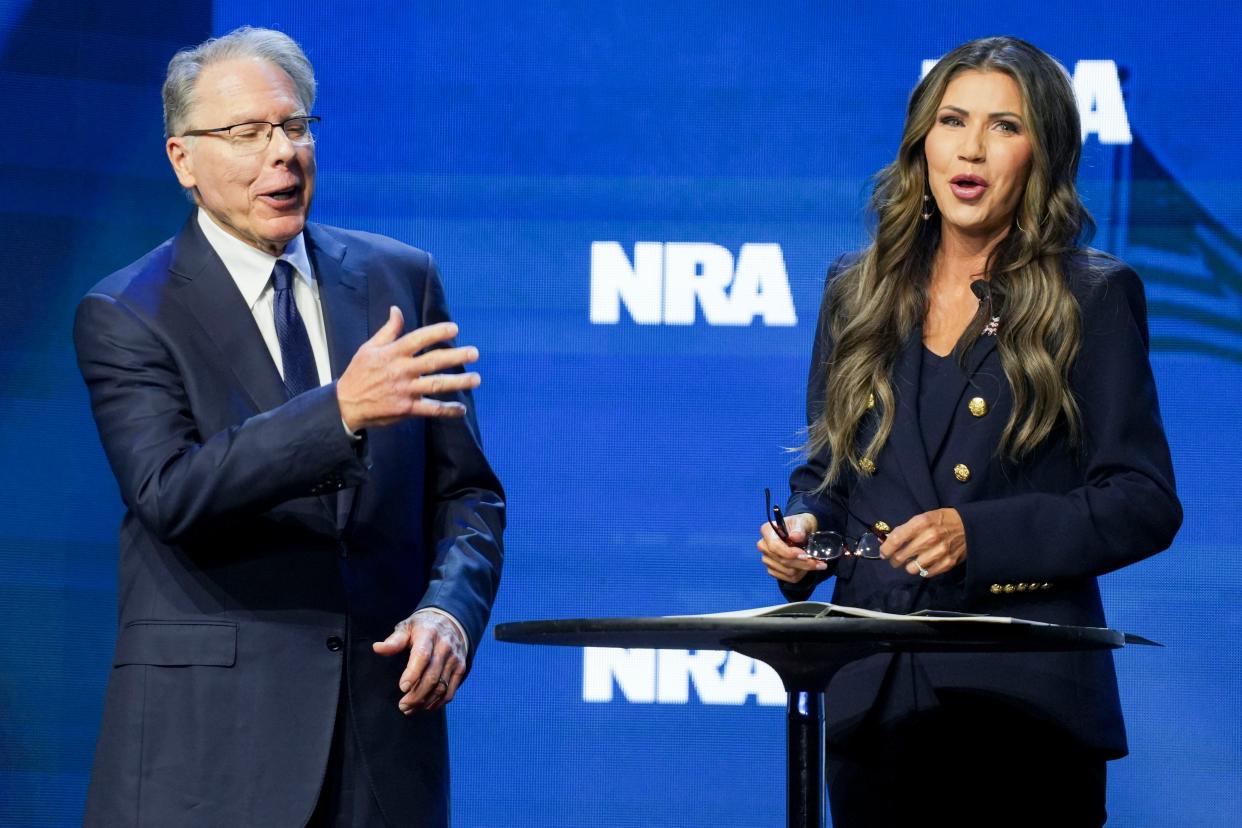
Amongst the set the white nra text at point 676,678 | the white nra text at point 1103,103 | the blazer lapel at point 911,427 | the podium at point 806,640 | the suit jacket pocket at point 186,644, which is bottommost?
the podium at point 806,640

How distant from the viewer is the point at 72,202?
4051 millimetres

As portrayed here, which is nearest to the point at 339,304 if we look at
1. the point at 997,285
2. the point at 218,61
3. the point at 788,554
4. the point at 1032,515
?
the point at 218,61

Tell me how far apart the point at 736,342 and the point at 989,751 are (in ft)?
6.30

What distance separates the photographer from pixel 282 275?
2.60 meters

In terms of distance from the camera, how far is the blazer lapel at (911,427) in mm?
2363

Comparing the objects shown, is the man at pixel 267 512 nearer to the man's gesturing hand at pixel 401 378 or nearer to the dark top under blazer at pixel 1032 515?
the man's gesturing hand at pixel 401 378

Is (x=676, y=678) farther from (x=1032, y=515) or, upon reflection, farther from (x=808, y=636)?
(x=808, y=636)

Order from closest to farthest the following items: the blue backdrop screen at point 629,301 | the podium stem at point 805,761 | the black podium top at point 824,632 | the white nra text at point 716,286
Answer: the black podium top at point 824,632 < the podium stem at point 805,761 < the blue backdrop screen at point 629,301 < the white nra text at point 716,286

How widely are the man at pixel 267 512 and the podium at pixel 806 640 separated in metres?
0.46

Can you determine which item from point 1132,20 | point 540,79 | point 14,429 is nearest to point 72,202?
point 14,429

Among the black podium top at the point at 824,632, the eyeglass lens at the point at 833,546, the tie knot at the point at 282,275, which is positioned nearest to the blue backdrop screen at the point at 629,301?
the tie knot at the point at 282,275

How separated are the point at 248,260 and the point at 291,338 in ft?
0.54

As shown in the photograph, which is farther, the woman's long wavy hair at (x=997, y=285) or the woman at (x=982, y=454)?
the woman's long wavy hair at (x=997, y=285)

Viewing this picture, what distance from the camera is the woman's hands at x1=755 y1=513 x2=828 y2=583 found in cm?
223
